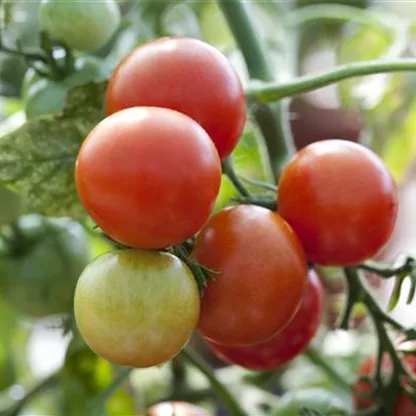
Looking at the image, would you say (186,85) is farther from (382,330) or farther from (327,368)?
(327,368)

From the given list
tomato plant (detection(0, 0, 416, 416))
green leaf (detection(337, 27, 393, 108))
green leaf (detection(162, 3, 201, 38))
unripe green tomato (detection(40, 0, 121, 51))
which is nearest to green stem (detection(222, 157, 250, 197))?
tomato plant (detection(0, 0, 416, 416))

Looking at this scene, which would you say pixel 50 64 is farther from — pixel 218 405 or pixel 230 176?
pixel 218 405

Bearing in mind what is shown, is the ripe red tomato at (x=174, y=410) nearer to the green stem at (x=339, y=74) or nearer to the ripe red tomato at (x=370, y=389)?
the ripe red tomato at (x=370, y=389)

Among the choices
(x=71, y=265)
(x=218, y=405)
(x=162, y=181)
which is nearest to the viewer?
(x=162, y=181)

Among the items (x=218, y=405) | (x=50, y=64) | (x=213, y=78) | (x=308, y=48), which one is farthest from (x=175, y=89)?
(x=308, y=48)

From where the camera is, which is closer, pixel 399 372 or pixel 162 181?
pixel 162 181

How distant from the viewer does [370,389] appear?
52 centimetres

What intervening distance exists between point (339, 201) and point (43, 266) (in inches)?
8.8

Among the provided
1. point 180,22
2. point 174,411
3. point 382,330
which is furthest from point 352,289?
point 180,22

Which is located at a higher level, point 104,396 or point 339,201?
point 339,201

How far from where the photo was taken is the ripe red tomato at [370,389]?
493mm

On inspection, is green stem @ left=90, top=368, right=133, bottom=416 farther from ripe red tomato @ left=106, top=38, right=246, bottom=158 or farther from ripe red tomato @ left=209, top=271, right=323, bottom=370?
ripe red tomato @ left=106, top=38, right=246, bottom=158

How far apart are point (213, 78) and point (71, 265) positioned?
0.22 meters

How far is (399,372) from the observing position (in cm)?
48
